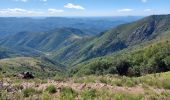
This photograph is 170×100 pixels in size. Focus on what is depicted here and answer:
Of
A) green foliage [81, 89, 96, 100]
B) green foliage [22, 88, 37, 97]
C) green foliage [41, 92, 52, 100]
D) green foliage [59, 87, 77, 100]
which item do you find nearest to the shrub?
green foliage [22, 88, 37, 97]

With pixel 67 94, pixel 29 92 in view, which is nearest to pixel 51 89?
pixel 29 92

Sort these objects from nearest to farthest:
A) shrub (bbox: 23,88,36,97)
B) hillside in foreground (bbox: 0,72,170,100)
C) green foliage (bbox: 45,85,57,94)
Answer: hillside in foreground (bbox: 0,72,170,100) → shrub (bbox: 23,88,36,97) → green foliage (bbox: 45,85,57,94)

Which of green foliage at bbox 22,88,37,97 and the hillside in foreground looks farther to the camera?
green foliage at bbox 22,88,37,97

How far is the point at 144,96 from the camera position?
17.9m

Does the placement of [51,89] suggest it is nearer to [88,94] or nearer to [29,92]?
[29,92]

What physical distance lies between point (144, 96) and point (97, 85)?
132 inches

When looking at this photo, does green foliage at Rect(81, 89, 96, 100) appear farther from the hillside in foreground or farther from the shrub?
the shrub

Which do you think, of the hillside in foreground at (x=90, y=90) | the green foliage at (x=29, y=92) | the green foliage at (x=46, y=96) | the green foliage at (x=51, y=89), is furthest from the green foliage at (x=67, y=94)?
the green foliage at (x=29, y=92)

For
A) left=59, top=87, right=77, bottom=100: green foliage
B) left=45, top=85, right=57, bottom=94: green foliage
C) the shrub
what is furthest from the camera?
left=45, top=85, right=57, bottom=94: green foliage

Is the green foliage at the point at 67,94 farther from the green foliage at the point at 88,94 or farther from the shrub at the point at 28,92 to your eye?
the shrub at the point at 28,92

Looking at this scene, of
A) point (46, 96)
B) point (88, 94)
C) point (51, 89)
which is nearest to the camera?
point (46, 96)

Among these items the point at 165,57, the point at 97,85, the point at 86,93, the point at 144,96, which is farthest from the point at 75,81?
the point at 165,57

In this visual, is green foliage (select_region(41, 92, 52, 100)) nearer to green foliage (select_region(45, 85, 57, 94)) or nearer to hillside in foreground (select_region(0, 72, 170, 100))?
hillside in foreground (select_region(0, 72, 170, 100))

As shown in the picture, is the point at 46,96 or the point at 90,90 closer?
the point at 46,96
